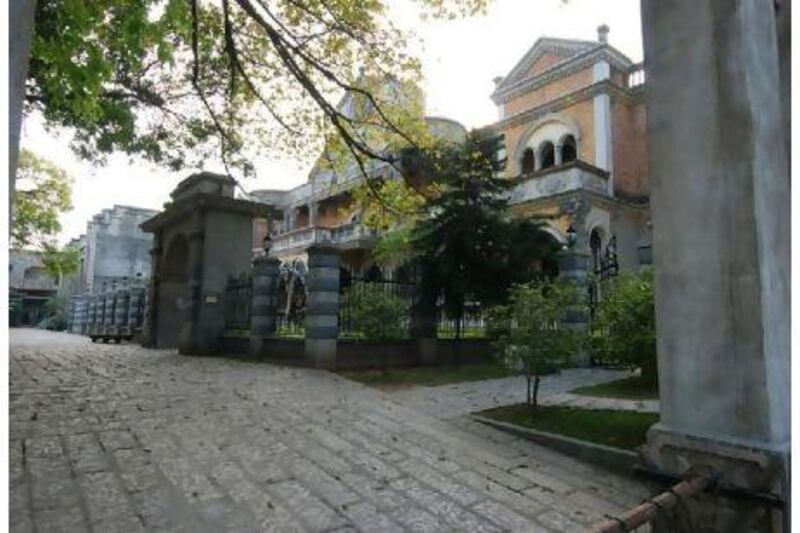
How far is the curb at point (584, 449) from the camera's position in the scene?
548 centimetres

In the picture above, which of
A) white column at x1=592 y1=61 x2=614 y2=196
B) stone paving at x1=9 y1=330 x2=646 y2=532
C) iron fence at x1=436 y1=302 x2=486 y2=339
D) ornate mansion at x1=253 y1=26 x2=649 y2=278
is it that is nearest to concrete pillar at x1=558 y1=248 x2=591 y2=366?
iron fence at x1=436 y1=302 x2=486 y2=339

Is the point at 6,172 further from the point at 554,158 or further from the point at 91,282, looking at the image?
the point at 91,282

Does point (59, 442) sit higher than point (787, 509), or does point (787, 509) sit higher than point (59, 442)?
point (787, 509)

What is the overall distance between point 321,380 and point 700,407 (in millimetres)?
7071

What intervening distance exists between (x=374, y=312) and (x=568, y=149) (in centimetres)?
1463

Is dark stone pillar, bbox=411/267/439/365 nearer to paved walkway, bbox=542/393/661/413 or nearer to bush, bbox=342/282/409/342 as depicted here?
bush, bbox=342/282/409/342

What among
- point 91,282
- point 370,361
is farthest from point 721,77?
point 91,282

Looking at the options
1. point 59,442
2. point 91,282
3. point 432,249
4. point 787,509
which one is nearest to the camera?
point 787,509

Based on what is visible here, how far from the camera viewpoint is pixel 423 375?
10.6m

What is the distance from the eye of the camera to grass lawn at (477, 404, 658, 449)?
19.8 ft

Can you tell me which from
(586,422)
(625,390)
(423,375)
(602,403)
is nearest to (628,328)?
(602,403)

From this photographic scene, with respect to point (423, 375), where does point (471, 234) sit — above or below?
above

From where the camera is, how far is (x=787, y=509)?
2.88 m

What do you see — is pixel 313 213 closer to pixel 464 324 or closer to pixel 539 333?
pixel 464 324
